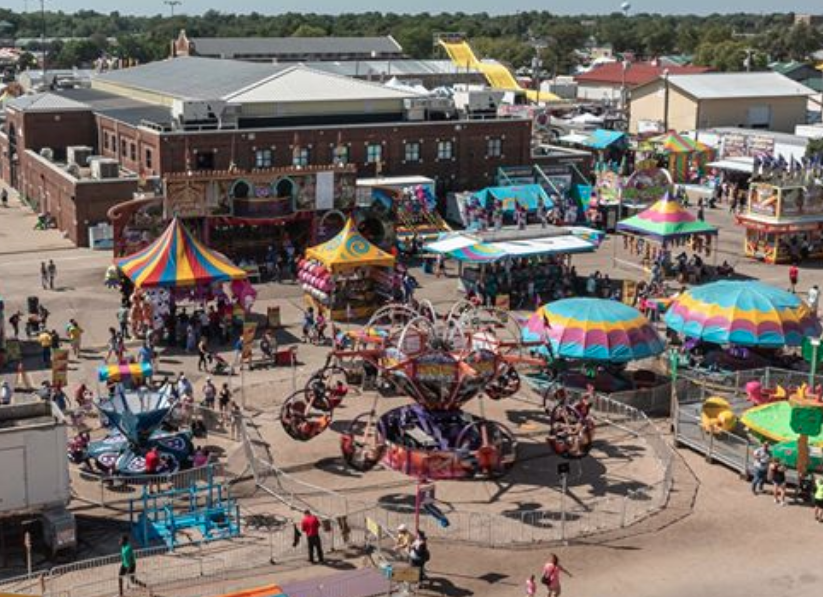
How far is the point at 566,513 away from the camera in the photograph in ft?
→ 90.2

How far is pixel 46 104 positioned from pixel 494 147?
28.5m

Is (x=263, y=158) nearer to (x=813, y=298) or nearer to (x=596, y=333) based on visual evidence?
(x=813, y=298)

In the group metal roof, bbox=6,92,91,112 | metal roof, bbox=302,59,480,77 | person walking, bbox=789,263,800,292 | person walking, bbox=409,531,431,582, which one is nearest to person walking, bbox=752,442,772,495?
person walking, bbox=409,531,431,582

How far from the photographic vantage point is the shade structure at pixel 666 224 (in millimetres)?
52406

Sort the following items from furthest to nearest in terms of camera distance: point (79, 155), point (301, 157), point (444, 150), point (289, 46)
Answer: point (289, 46)
point (444, 150)
point (79, 155)
point (301, 157)

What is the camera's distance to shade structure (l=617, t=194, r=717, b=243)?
52406 mm

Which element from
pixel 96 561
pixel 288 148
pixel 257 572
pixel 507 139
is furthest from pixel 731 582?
pixel 507 139

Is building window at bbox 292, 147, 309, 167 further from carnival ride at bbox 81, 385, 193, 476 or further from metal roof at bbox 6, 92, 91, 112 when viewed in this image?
carnival ride at bbox 81, 385, 193, 476

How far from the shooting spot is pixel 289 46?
5920 inches

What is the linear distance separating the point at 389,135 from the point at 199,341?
25373 millimetres

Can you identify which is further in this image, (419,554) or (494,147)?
(494,147)

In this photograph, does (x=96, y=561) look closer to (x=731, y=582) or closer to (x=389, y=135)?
(x=731, y=582)

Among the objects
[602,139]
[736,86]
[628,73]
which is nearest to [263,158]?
[602,139]

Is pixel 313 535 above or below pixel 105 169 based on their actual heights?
below
